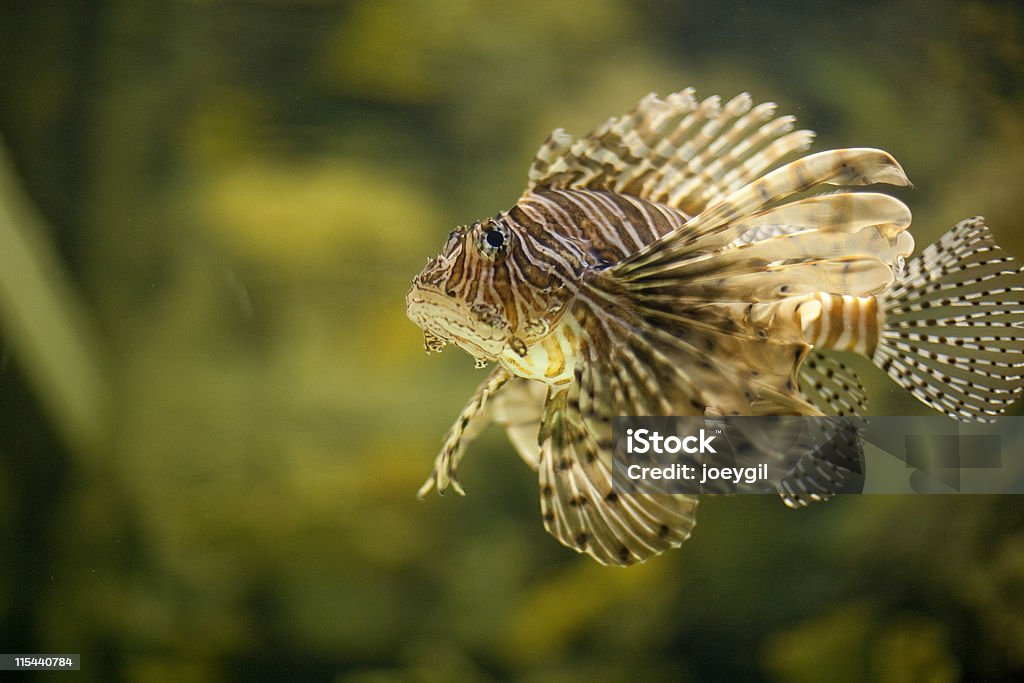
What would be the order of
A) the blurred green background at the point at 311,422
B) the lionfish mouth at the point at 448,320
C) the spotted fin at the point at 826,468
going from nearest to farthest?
the lionfish mouth at the point at 448,320, the spotted fin at the point at 826,468, the blurred green background at the point at 311,422

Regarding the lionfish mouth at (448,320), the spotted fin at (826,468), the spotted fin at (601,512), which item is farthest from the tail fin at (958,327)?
the lionfish mouth at (448,320)

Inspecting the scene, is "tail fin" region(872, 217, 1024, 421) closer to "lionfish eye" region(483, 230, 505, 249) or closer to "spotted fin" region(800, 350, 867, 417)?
"spotted fin" region(800, 350, 867, 417)

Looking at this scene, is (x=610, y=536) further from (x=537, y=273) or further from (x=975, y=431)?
(x=975, y=431)

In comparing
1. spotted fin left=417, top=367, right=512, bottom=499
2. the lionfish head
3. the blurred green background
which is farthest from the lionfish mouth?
the blurred green background

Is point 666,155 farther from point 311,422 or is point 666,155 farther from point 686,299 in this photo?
point 311,422

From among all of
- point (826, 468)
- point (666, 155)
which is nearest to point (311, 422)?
point (666, 155)

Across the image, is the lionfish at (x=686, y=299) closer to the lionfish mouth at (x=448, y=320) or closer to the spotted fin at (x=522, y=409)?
the lionfish mouth at (x=448, y=320)

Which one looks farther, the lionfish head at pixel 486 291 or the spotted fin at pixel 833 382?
the spotted fin at pixel 833 382
